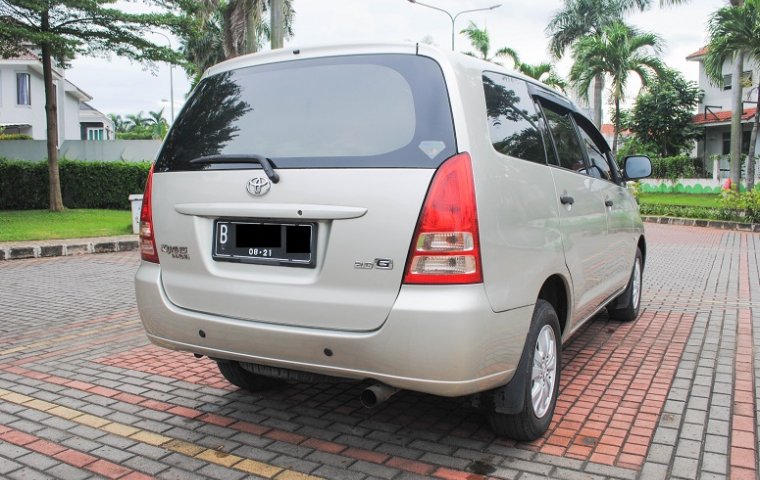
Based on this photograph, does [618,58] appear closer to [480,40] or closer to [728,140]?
[480,40]

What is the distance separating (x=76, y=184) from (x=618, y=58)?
21.6 metres

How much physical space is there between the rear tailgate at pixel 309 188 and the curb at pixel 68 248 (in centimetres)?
891

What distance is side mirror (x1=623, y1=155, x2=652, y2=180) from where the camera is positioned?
5.42m

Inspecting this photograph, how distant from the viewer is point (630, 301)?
20.0 feet

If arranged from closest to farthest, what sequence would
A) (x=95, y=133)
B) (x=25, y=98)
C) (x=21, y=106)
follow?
(x=21, y=106), (x=25, y=98), (x=95, y=133)

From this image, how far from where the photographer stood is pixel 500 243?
295 cm

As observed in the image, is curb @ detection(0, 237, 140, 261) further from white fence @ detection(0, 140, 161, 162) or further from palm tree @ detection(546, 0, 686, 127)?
palm tree @ detection(546, 0, 686, 127)

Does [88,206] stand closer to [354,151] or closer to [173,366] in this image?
[173,366]

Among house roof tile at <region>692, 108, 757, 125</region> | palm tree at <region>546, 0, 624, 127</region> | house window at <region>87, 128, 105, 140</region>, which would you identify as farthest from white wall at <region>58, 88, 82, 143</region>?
house roof tile at <region>692, 108, 757, 125</region>

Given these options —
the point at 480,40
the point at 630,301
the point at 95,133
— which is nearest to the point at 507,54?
the point at 480,40

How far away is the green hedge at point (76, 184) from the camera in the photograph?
1848cm

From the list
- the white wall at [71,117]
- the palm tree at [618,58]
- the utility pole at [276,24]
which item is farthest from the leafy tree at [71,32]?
the white wall at [71,117]

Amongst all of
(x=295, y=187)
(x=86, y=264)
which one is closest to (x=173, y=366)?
(x=295, y=187)

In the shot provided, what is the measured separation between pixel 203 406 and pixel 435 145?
2132 millimetres
